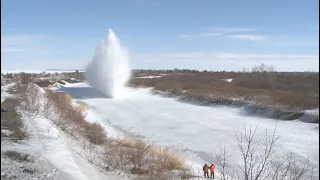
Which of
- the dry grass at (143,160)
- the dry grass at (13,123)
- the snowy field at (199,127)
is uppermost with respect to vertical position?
the dry grass at (13,123)

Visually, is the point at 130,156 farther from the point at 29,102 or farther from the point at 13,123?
the point at 29,102

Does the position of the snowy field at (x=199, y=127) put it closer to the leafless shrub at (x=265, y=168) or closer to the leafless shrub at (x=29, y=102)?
the leafless shrub at (x=265, y=168)

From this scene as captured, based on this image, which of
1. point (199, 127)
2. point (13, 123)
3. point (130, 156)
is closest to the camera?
point (130, 156)

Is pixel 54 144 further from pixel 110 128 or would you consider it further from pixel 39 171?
pixel 110 128

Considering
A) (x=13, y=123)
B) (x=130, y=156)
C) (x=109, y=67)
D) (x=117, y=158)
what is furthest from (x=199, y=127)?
(x=109, y=67)

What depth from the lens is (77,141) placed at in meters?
14.2

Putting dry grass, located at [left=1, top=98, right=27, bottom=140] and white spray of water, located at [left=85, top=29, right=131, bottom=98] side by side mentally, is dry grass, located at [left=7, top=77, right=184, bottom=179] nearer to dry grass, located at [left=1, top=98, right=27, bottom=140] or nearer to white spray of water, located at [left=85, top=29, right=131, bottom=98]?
dry grass, located at [left=1, top=98, right=27, bottom=140]

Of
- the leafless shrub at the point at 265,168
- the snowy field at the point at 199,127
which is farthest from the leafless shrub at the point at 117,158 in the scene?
the leafless shrub at the point at 265,168

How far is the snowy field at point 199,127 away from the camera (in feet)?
57.7

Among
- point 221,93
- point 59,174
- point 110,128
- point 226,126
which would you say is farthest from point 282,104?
point 59,174

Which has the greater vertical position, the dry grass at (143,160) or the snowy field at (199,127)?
the dry grass at (143,160)

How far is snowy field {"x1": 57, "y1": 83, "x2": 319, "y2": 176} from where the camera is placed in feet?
57.7

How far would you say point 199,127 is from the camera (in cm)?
2370

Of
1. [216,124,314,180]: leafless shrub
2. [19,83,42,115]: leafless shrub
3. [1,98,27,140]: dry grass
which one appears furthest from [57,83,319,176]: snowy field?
[1,98,27,140]: dry grass
